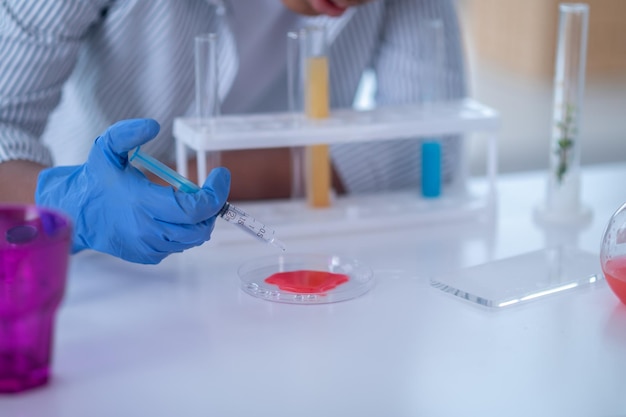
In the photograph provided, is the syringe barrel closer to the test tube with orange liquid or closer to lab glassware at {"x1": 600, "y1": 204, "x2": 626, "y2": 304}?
the test tube with orange liquid

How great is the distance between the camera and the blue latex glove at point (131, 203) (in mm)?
942

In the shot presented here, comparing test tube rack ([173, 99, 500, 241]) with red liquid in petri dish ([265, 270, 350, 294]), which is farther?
test tube rack ([173, 99, 500, 241])

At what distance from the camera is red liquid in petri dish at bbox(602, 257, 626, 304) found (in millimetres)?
943

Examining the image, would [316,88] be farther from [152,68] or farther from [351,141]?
[152,68]

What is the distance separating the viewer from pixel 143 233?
3.16ft

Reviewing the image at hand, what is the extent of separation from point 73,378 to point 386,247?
0.51 meters

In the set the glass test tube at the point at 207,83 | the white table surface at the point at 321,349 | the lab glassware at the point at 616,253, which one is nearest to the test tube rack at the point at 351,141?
the glass test tube at the point at 207,83

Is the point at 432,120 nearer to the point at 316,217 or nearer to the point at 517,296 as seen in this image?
the point at 316,217

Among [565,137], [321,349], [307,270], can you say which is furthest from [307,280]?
[565,137]

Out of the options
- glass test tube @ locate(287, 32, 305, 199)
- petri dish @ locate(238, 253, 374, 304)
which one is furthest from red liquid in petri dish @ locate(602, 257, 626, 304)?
glass test tube @ locate(287, 32, 305, 199)

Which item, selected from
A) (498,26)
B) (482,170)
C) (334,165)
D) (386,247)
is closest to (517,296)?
(386,247)

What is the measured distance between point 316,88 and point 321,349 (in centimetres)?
49

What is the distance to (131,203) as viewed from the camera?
3.13 ft

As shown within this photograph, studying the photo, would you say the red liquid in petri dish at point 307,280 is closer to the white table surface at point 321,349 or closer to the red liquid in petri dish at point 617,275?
the white table surface at point 321,349
